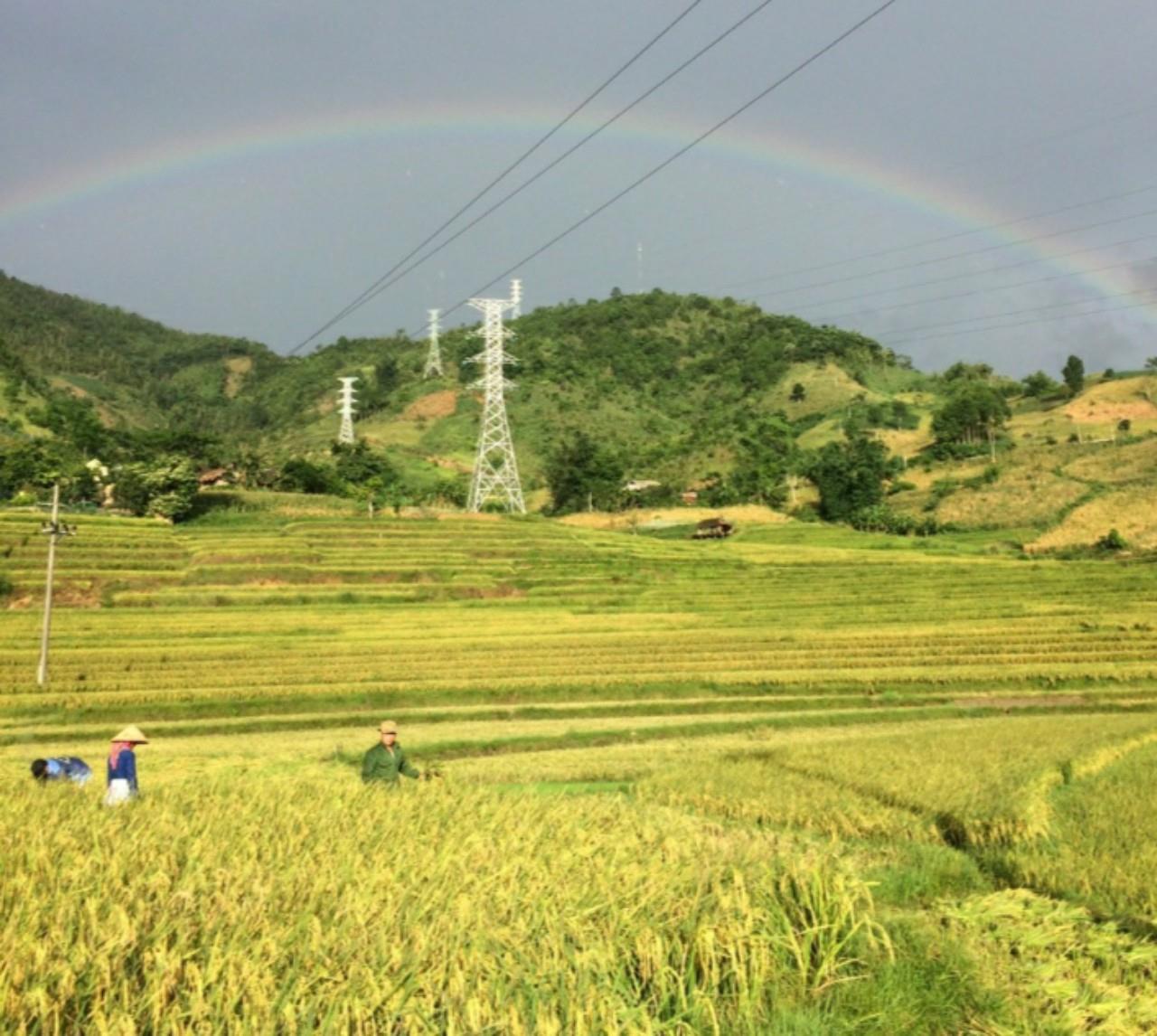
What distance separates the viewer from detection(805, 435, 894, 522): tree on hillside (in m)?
113

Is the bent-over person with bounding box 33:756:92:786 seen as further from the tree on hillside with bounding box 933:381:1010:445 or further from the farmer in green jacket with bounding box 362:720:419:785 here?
the tree on hillside with bounding box 933:381:1010:445

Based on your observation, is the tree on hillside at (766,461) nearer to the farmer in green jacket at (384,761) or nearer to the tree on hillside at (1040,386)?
the tree on hillside at (1040,386)

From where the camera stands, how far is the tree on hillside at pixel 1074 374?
499 feet

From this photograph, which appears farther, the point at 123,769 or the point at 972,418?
the point at 972,418

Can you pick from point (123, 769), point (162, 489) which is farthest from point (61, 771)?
point (162, 489)

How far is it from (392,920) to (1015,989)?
482 cm

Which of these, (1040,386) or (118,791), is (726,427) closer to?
(1040,386)

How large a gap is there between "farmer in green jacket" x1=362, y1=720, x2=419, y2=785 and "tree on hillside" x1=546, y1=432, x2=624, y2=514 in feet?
355

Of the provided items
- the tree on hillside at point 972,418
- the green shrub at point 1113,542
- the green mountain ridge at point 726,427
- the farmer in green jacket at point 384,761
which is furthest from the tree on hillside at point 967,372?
the farmer in green jacket at point 384,761

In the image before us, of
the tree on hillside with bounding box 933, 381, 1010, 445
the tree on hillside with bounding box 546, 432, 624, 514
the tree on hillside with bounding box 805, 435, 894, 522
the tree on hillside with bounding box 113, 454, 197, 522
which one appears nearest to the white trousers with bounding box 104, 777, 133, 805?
the tree on hillside with bounding box 113, 454, 197, 522

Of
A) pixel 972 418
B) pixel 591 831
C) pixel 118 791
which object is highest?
Answer: pixel 972 418

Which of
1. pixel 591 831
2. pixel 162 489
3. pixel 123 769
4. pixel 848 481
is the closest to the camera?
pixel 591 831

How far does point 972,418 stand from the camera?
131m

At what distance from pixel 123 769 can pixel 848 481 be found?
351 ft
